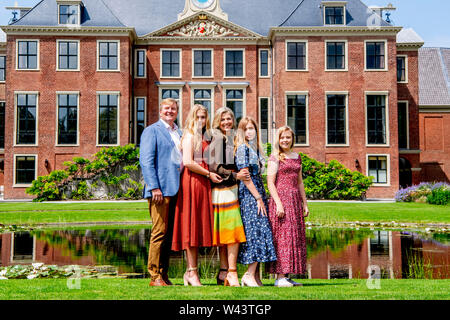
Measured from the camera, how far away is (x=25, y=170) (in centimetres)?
2923

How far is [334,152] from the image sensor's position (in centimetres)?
2995

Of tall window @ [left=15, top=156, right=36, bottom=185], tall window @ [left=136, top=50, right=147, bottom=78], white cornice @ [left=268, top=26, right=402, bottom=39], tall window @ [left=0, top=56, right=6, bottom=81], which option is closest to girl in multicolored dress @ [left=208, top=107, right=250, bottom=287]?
Result: white cornice @ [left=268, top=26, right=402, bottom=39]

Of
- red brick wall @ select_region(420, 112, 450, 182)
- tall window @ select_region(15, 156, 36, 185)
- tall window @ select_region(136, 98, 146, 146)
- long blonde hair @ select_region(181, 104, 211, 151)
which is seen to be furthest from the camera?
red brick wall @ select_region(420, 112, 450, 182)

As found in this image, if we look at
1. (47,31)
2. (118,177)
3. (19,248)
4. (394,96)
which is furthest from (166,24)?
(19,248)

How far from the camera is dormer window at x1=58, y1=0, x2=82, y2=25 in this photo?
97.6ft

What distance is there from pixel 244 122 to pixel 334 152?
2509 cm

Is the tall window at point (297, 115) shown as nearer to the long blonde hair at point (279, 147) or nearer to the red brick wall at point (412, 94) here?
the red brick wall at point (412, 94)

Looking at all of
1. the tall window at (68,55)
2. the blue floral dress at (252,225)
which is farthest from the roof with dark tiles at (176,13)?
the blue floral dress at (252,225)

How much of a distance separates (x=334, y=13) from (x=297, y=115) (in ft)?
23.0

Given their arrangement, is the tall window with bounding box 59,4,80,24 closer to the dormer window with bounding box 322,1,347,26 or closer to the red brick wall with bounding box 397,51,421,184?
the dormer window with bounding box 322,1,347,26

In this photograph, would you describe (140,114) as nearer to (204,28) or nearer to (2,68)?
(204,28)

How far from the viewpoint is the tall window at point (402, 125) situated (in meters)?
32.8

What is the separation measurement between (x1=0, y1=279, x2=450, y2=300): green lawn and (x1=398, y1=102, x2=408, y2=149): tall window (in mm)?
28624

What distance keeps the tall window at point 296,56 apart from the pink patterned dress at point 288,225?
24984mm
